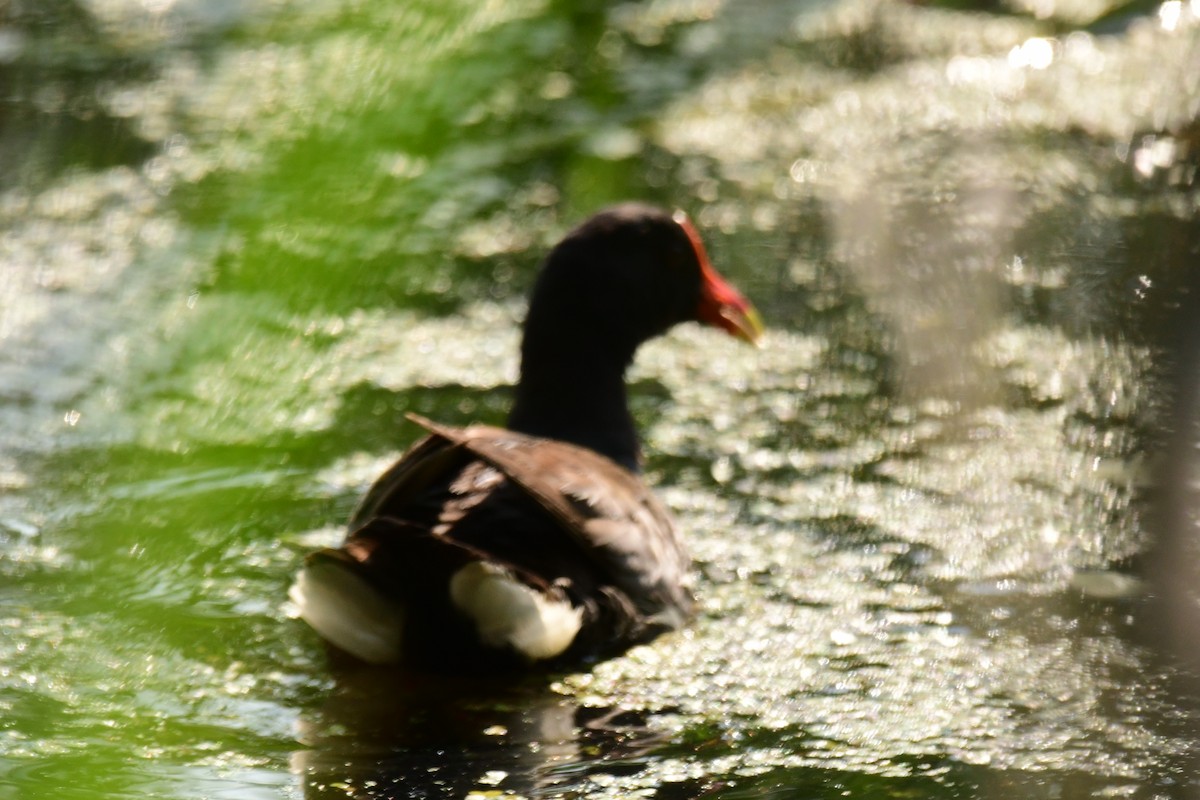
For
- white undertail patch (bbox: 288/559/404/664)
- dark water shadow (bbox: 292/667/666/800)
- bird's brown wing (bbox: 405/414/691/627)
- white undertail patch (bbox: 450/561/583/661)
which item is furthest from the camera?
bird's brown wing (bbox: 405/414/691/627)

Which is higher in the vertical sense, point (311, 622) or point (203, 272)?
point (203, 272)

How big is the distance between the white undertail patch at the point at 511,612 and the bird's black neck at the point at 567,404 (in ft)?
2.74

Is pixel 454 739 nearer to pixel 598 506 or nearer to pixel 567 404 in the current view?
pixel 598 506

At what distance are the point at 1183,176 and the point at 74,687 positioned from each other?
4.55m

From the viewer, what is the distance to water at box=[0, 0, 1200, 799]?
591 mm

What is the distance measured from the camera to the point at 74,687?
3.09 meters

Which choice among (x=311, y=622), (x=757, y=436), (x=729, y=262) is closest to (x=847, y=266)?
(x=729, y=262)

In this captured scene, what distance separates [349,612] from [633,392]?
1.83 meters

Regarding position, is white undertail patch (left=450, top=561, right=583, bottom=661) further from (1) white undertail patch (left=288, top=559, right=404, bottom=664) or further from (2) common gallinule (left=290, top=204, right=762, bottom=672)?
(1) white undertail patch (left=288, top=559, right=404, bottom=664)

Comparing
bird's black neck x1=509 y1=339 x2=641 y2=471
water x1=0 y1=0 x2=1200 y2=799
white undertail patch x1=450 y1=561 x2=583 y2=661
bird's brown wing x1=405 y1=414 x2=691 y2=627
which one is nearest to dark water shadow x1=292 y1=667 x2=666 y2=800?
water x1=0 y1=0 x2=1200 y2=799

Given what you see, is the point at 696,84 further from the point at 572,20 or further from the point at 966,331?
the point at 572,20

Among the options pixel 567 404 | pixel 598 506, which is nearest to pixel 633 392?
pixel 567 404

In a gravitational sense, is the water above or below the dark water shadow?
above

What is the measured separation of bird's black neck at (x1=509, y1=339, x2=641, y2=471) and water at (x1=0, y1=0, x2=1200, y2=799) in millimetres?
276
